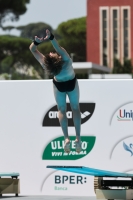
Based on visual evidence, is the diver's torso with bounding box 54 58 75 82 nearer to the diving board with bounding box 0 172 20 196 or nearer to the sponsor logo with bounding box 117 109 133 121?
the diving board with bounding box 0 172 20 196

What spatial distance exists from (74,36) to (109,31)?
5.78 meters

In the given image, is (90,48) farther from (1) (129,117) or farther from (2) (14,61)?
(1) (129,117)

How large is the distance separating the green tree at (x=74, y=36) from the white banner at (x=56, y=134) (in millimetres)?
77534

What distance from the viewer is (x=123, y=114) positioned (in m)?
13.7

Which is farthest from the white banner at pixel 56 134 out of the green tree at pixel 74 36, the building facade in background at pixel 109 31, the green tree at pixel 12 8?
the green tree at pixel 74 36

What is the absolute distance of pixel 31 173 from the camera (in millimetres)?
13938

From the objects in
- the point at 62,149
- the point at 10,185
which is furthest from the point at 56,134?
the point at 10,185

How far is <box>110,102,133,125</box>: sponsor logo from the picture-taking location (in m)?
13.7

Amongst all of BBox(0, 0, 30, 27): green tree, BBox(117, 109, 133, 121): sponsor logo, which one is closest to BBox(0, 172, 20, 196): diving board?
BBox(117, 109, 133, 121): sponsor logo

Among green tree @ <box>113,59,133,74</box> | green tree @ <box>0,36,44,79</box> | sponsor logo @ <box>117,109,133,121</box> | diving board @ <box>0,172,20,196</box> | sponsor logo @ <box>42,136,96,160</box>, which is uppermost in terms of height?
sponsor logo @ <box>117,109,133,121</box>

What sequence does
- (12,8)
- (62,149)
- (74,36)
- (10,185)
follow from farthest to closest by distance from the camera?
1. (74,36)
2. (12,8)
3. (62,149)
4. (10,185)

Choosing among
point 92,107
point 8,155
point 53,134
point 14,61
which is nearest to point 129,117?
point 92,107

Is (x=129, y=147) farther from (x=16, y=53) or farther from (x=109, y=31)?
(x=109, y=31)

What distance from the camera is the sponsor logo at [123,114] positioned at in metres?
13.7
